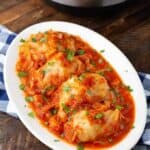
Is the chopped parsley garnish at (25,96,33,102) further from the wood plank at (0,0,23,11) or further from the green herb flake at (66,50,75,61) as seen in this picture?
the wood plank at (0,0,23,11)

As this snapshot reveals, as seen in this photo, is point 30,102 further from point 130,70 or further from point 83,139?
point 130,70

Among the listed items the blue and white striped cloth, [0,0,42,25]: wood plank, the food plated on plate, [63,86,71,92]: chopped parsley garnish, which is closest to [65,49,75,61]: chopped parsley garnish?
the food plated on plate

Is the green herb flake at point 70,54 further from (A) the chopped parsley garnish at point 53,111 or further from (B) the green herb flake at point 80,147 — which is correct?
(B) the green herb flake at point 80,147

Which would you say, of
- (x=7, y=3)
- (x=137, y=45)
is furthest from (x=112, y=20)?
(x=7, y=3)

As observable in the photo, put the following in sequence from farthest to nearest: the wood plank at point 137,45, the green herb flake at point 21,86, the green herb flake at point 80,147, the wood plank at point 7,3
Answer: the wood plank at point 7,3, the wood plank at point 137,45, the green herb flake at point 21,86, the green herb flake at point 80,147

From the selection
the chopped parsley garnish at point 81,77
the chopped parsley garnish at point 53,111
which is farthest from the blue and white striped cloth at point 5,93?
the chopped parsley garnish at point 81,77

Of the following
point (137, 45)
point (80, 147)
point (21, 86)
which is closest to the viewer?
point (80, 147)

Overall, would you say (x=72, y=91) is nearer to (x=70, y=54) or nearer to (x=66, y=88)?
(x=66, y=88)
